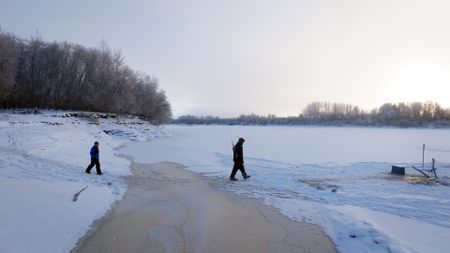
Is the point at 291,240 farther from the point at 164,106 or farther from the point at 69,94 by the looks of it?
the point at 164,106

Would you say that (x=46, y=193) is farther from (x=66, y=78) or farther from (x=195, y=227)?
(x=66, y=78)

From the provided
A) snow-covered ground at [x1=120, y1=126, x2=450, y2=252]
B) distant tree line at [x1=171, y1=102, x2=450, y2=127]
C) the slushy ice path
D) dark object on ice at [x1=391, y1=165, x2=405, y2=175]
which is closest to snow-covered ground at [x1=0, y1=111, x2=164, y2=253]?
the slushy ice path

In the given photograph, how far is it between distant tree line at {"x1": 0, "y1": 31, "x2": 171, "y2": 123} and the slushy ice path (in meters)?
34.1

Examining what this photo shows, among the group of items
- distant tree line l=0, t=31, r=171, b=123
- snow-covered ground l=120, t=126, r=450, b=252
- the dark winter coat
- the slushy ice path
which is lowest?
the slushy ice path

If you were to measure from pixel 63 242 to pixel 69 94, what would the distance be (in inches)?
2146

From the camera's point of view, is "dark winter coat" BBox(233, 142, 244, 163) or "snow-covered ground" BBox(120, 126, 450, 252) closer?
"snow-covered ground" BBox(120, 126, 450, 252)

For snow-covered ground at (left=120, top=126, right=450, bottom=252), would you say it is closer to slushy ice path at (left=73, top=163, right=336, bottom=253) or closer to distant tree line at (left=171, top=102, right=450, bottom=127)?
slushy ice path at (left=73, top=163, right=336, bottom=253)

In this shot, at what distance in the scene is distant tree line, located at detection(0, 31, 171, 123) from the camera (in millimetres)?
46656

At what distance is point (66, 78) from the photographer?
55.1m

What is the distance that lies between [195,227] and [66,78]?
5454cm

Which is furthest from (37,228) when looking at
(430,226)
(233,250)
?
(430,226)

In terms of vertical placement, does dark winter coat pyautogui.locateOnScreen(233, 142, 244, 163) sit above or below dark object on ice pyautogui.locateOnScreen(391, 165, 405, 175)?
above

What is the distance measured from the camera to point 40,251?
6.04m

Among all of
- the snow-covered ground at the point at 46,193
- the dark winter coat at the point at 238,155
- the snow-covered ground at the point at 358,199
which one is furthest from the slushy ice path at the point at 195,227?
the dark winter coat at the point at 238,155
